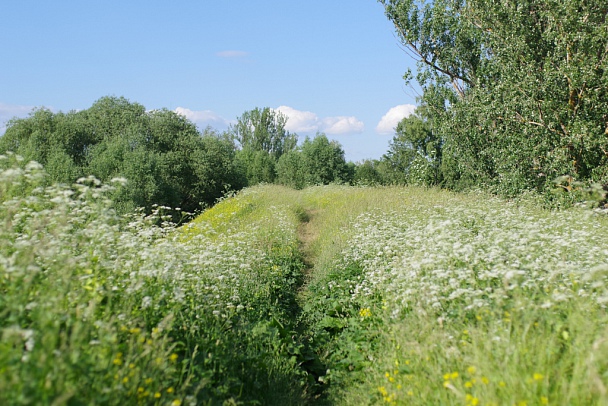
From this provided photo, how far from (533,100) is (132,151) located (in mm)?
30684

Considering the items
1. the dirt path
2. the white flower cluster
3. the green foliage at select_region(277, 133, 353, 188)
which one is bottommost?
the dirt path

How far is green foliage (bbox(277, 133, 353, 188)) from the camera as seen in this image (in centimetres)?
5750

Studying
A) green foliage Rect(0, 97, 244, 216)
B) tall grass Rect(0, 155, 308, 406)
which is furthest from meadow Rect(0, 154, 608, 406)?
green foliage Rect(0, 97, 244, 216)

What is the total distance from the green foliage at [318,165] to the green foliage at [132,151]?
9795 millimetres

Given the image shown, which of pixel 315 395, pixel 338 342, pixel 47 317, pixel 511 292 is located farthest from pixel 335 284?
pixel 47 317

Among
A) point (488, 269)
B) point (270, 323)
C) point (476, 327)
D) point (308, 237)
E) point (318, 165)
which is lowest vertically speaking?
point (270, 323)

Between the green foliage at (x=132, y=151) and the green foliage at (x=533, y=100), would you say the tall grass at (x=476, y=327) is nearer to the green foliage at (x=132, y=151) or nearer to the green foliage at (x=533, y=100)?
the green foliage at (x=533, y=100)

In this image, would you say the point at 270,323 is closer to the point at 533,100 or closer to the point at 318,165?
the point at 533,100

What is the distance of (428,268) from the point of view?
19.6 feet

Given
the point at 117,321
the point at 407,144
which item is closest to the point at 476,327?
the point at 117,321

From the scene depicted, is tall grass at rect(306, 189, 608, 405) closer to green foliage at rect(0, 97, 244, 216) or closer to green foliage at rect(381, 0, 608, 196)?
green foliage at rect(381, 0, 608, 196)

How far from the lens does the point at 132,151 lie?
37.5m

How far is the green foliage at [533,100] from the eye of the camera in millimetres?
14023

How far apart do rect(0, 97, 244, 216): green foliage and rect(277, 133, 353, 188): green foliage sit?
32.1 feet
